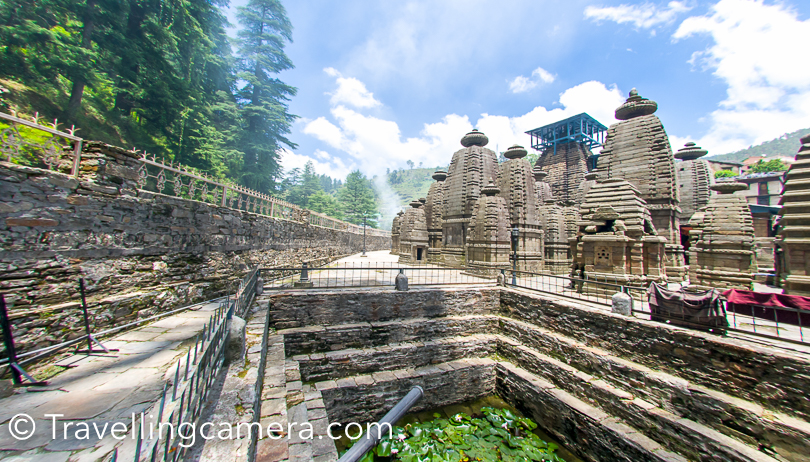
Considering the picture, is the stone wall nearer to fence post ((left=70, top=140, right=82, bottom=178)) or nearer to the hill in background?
fence post ((left=70, top=140, right=82, bottom=178))

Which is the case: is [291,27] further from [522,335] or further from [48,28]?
[522,335]

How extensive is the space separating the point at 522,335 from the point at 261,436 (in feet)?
30.1

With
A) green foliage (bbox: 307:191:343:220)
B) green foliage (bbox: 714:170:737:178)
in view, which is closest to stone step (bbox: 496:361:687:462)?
green foliage (bbox: 714:170:737:178)


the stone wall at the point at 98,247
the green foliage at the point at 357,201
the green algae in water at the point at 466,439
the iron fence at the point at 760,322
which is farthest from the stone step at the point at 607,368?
the green foliage at the point at 357,201

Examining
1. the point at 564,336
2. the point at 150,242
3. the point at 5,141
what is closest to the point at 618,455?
the point at 564,336

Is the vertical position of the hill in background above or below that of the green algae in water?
above

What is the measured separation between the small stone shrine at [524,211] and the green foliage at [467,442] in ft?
33.0

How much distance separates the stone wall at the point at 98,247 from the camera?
421cm

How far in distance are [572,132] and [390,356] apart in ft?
111

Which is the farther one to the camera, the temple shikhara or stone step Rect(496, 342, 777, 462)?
the temple shikhara

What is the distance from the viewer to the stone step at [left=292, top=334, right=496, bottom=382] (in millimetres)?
8083

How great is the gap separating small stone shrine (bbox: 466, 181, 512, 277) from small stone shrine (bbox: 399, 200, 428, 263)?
6878 mm

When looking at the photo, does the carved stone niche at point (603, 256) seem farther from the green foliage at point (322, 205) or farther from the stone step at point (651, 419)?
the green foliage at point (322, 205)

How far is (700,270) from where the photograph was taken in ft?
36.3
